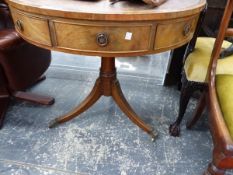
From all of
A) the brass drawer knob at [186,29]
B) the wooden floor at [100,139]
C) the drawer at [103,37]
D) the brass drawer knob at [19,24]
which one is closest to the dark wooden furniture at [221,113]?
the brass drawer knob at [186,29]

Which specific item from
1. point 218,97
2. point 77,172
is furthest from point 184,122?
point 77,172

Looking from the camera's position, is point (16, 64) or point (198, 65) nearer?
point (198, 65)

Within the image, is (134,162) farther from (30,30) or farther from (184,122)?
(30,30)

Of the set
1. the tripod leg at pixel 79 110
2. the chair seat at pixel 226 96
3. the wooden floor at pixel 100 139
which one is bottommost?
the wooden floor at pixel 100 139

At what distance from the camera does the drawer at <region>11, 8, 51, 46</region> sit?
2.77 ft

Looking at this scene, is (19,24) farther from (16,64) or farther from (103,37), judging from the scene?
(16,64)

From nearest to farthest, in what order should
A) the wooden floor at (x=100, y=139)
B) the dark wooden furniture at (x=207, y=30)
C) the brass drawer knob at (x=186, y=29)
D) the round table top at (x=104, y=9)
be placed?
the round table top at (x=104, y=9) < the brass drawer knob at (x=186, y=29) < the wooden floor at (x=100, y=139) < the dark wooden furniture at (x=207, y=30)

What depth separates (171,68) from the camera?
1783 millimetres

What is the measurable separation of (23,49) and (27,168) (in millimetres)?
697

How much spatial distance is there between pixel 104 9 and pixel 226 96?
0.59m

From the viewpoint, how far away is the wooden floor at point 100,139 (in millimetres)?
1233

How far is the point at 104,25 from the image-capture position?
0.79 m

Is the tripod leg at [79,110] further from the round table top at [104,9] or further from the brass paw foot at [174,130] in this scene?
the round table top at [104,9]

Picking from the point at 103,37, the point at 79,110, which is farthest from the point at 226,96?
the point at 79,110
